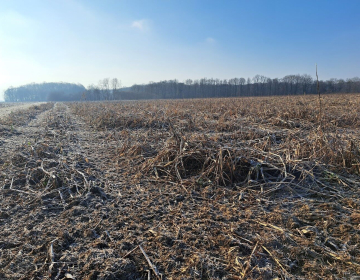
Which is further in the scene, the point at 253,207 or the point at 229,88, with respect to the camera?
the point at 229,88

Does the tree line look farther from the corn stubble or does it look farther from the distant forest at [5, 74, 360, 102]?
the corn stubble

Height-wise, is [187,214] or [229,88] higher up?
[229,88]

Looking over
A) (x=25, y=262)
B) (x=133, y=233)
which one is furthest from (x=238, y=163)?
(x=25, y=262)

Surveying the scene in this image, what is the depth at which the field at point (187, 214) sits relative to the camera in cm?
176

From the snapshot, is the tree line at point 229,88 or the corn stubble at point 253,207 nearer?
the corn stubble at point 253,207

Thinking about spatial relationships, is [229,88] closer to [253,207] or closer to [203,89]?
[203,89]

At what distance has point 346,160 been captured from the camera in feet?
11.8

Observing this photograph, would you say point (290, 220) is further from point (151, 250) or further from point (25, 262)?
point (25, 262)

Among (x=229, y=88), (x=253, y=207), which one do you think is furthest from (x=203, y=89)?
(x=253, y=207)

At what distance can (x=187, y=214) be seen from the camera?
2.52 meters

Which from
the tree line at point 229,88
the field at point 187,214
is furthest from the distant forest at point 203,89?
the field at point 187,214

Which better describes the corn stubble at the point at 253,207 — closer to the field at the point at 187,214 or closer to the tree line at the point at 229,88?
the field at the point at 187,214

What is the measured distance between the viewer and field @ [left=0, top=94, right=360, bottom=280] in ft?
5.77

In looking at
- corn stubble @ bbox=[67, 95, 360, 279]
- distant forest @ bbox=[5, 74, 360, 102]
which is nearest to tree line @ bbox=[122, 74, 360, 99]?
distant forest @ bbox=[5, 74, 360, 102]
